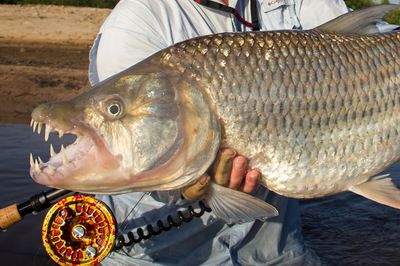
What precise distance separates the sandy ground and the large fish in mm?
7502

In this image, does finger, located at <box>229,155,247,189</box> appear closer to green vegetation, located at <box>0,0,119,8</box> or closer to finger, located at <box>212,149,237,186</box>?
finger, located at <box>212,149,237,186</box>

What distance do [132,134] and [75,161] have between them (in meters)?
0.25

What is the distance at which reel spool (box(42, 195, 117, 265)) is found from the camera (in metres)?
2.95

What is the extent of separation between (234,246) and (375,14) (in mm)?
1465

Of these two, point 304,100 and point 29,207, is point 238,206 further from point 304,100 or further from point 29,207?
point 29,207

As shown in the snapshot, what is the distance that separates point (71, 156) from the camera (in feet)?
7.72

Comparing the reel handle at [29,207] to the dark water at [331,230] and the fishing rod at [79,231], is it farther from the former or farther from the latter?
the dark water at [331,230]

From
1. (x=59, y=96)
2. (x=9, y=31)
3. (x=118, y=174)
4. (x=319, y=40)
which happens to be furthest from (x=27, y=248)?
(x=9, y=31)

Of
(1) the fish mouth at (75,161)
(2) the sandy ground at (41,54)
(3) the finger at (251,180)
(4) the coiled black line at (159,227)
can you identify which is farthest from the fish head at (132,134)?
(2) the sandy ground at (41,54)

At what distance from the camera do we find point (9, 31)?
56.0 feet

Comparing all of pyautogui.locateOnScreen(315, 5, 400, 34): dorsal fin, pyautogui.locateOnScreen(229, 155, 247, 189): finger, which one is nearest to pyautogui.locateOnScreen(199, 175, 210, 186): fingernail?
pyautogui.locateOnScreen(229, 155, 247, 189): finger

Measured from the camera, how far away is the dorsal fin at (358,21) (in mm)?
2832

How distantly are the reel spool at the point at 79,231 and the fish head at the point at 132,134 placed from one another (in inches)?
22.3

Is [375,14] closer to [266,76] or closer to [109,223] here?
[266,76]
